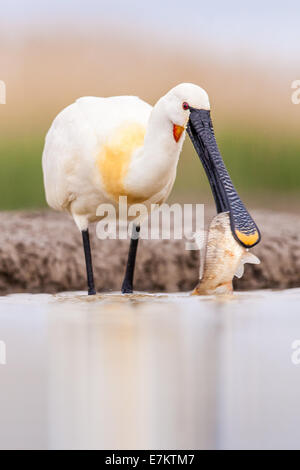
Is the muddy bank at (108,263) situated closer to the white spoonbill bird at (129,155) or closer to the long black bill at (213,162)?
the white spoonbill bird at (129,155)

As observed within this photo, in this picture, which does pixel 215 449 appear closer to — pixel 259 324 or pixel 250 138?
pixel 259 324

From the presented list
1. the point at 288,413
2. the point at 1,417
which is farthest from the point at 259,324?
the point at 1,417

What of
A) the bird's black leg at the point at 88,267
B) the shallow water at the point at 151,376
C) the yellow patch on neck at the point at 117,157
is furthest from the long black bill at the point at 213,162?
the bird's black leg at the point at 88,267

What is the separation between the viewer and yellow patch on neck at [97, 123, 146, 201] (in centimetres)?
555

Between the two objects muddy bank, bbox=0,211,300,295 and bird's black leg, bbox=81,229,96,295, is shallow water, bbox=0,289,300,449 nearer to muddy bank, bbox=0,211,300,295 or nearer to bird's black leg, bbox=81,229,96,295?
bird's black leg, bbox=81,229,96,295

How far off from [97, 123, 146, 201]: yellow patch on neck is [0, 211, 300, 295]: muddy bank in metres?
1.32

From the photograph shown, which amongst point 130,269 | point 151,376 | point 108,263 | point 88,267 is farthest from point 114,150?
point 151,376

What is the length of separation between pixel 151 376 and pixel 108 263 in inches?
122

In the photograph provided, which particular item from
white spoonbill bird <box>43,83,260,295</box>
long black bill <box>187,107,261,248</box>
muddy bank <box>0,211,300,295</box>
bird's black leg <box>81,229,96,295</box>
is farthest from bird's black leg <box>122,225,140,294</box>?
long black bill <box>187,107,261,248</box>

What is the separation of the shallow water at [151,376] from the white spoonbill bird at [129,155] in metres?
0.54

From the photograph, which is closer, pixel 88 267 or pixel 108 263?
pixel 88 267

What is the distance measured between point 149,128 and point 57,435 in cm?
238

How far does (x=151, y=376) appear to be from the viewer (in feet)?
13.1

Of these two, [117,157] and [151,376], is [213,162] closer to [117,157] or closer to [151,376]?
[117,157]
